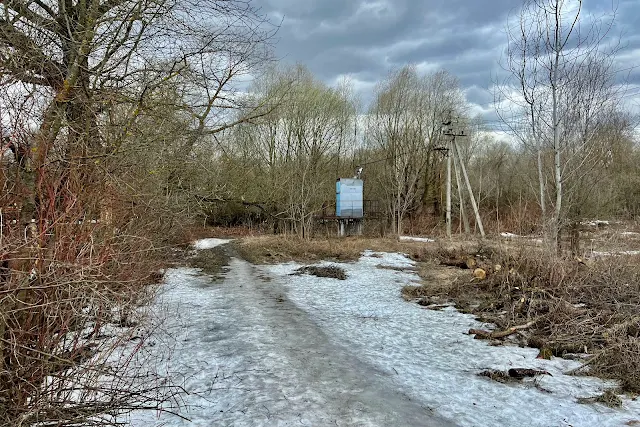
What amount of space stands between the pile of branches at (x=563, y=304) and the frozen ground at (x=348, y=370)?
38cm

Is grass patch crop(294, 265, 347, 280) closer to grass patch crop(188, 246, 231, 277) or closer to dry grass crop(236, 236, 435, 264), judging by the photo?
dry grass crop(236, 236, 435, 264)

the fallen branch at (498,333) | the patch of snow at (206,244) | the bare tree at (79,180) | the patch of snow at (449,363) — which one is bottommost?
the patch of snow at (449,363)

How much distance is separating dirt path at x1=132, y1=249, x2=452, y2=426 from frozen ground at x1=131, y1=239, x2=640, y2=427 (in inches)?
0.5

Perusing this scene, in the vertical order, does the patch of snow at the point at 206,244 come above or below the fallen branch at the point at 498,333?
above

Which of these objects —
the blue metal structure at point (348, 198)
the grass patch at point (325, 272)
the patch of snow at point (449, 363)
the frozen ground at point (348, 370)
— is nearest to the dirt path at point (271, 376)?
the frozen ground at point (348, 370)

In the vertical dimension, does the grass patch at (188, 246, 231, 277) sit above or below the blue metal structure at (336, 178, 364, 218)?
below

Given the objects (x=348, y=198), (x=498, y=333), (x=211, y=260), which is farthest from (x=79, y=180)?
(x=348, y=198)

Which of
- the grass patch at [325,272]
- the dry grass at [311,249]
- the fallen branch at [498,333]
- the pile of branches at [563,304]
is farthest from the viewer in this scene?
the dry grass at [311,249]

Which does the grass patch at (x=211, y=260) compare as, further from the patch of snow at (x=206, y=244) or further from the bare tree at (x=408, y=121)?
the bare tree at (x=408, y=121)

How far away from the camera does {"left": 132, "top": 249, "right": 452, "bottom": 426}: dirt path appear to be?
3.96 metres

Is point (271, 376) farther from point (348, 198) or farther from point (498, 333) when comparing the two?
point (348, 198)

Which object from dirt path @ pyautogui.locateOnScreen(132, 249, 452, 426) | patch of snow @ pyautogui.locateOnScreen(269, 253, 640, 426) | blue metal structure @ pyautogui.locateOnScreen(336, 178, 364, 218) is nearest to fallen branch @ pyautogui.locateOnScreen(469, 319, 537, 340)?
patch of snow @ pyautogui.locateOnScreen(269, 253, 640, 426)

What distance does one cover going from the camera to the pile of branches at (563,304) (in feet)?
16.7

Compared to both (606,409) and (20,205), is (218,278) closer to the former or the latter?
(20,205)
